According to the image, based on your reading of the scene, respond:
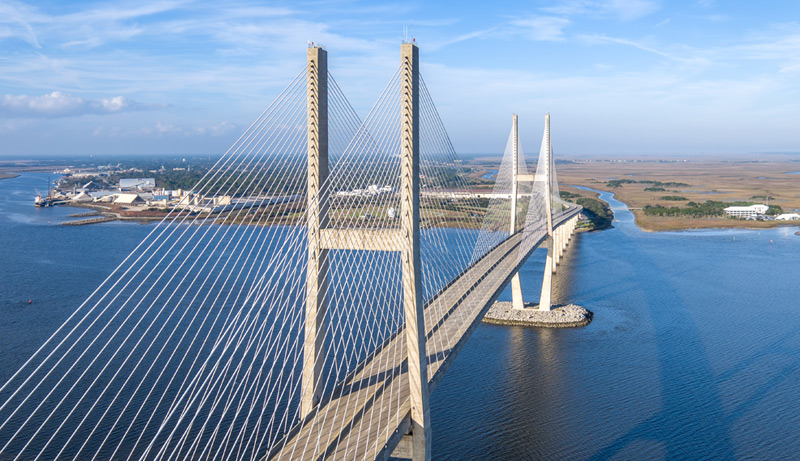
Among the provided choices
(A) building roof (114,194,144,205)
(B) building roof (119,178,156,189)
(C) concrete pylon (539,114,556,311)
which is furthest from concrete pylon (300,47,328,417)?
(B) building roof (119,178,156,189)

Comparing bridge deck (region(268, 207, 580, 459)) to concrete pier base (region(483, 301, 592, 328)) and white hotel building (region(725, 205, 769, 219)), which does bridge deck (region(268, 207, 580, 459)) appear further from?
white hotel building (region(725, 205, 769, 219))

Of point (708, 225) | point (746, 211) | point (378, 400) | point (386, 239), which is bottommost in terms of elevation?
point (708, 225)

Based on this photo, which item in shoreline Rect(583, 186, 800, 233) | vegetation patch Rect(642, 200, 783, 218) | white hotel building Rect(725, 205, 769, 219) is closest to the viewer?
shoreline Rect(583, 186, 800, 233)

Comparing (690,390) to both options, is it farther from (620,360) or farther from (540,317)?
(540,317)

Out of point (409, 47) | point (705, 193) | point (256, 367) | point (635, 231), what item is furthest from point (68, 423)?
point (705, 193)

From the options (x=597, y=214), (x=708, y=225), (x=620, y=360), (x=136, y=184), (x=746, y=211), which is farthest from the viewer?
(x=136, y=184)

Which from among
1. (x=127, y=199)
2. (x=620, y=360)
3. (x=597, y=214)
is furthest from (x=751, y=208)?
(x=127, y=199)

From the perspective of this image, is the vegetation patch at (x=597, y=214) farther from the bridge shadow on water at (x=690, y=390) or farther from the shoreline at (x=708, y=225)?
the bridge shadow on water at (x=690, y=390)
